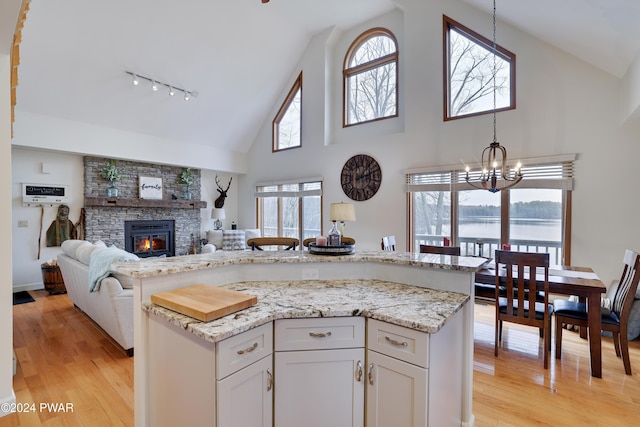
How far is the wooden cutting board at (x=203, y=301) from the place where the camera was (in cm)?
142

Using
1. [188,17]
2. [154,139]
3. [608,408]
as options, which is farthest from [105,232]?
[608,408]

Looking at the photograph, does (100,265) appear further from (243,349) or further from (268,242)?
(243,349)

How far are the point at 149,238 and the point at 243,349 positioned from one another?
6.05 m

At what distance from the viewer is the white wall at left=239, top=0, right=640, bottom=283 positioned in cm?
360

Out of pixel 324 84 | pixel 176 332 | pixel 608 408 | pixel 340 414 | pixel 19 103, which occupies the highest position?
pixel 324 84

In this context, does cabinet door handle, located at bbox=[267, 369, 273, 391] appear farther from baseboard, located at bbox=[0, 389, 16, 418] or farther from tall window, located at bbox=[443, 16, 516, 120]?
tall window, located at bbox=[443, 16, 516, 120]

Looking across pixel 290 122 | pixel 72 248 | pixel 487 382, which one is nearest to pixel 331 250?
pixel 487 382

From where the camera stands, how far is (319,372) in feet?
5.13

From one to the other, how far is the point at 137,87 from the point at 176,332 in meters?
5.23

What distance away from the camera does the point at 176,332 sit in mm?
1509

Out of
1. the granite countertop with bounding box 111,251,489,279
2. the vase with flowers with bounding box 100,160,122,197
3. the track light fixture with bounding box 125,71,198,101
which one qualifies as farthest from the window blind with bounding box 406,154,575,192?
the vase with flowers with bounding box 100,160,122,197

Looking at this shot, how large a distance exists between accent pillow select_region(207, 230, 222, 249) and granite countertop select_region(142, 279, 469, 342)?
17.3 feet

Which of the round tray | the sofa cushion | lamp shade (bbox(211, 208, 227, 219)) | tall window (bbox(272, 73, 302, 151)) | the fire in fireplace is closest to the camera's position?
the round tray

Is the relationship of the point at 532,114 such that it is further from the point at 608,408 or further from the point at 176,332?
the point at 176,332
